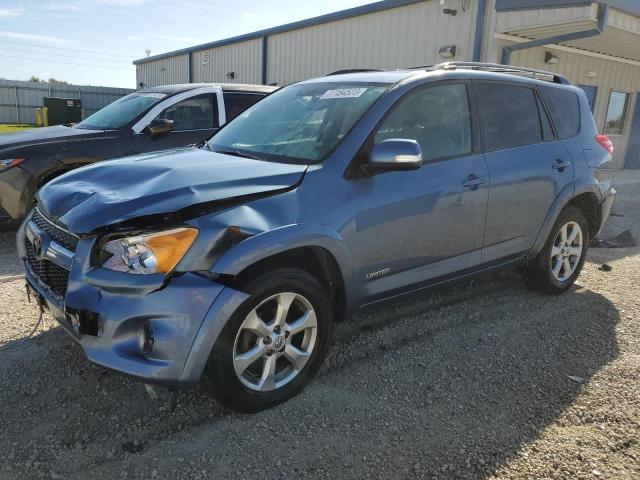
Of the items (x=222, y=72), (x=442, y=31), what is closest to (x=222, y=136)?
(x=442, y=31)

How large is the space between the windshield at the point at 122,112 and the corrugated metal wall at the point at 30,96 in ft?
78.0

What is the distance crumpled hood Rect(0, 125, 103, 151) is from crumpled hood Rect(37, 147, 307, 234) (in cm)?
272

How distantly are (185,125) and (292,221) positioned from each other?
13.8 ft

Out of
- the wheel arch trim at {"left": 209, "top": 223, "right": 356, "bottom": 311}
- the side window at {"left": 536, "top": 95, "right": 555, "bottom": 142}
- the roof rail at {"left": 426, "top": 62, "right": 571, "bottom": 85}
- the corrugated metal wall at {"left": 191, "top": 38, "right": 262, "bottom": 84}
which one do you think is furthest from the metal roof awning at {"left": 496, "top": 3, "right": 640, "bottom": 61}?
the corrugated metal wall at {"left": 191, "top": 38, "right": 262, "bottom": 84}

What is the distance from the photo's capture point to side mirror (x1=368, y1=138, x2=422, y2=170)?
2887 mm

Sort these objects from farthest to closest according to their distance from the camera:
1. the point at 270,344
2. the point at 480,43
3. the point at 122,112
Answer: the point at 480,43
the point at 122,112
the point at 270,344

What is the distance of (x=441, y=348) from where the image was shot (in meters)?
3.56

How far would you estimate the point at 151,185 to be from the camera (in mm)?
2658

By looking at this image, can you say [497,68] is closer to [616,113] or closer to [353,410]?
[353,410]

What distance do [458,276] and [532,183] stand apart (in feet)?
3.19

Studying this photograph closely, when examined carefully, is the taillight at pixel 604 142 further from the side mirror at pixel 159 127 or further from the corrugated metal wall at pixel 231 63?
the corrugated metal wall at pixel 231 63

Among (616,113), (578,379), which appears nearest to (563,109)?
(578,379)

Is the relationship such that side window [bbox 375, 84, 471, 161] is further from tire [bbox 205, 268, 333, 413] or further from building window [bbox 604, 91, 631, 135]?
building window [bbox 604, 91, 631, 135]

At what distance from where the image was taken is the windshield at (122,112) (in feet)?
20.2
